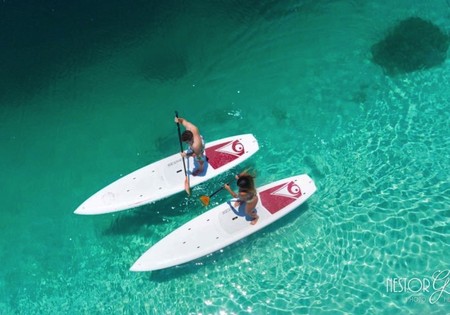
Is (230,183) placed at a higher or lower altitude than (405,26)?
lower

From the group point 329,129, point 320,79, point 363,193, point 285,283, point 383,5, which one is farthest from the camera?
point 383,5

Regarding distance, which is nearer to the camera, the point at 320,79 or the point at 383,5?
the point at 320,79

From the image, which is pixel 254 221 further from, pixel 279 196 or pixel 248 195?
pixel 248 195

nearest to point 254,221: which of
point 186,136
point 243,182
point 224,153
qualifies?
point 243,182

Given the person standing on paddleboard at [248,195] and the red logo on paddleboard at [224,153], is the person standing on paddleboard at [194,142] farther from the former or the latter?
the person standing on paddleboard at [248,195]

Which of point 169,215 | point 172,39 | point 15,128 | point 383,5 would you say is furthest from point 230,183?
point 383,5

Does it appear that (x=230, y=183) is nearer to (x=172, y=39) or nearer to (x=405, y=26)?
(x=172, y=39)

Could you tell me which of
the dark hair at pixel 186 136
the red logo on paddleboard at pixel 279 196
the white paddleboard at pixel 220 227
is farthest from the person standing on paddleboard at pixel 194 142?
the red logo on paddleboard at pixel 279 196
